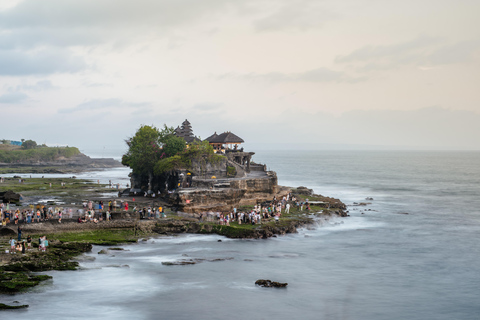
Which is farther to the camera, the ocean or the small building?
the small building

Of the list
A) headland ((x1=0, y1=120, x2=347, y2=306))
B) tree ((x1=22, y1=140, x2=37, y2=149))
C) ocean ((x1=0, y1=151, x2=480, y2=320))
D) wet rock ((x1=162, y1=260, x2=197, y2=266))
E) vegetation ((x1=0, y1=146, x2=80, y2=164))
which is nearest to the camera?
ocean ((x1=0, y1=151, x2=480, y2=320))

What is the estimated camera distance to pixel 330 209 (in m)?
58.8

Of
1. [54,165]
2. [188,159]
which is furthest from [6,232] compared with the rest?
[54,165]

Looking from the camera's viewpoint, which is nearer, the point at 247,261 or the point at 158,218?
the point at 247,261

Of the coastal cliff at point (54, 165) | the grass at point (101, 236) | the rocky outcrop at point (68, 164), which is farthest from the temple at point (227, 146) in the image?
the rocky outcrop at point (68, 164)

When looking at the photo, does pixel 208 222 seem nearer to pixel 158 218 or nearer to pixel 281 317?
pixel 158 218

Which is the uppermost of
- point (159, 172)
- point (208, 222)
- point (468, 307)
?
point (159, 172)

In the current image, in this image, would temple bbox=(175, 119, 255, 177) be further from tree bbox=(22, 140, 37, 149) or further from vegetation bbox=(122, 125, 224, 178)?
tree bbox=(22, 140, 37, 149)

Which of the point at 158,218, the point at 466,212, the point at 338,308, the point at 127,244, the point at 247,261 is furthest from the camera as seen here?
the point at 466,212

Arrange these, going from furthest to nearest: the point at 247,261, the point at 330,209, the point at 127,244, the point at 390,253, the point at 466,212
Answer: the point at 466,212
the point at 330,209
the point at 390,253
the point at 127,244
the point at 247,261

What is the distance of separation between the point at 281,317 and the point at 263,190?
126 feet

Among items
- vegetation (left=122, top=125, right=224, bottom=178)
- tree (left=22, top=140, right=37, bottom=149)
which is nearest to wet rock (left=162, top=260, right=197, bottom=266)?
vegetation (left=122, top=125, right=224, bottom=178)

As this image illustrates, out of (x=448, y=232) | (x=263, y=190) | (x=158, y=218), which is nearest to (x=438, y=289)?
(x=448, y=232)

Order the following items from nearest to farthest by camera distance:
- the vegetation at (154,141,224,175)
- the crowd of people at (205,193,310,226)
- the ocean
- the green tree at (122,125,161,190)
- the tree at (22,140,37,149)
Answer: the ocean < the crowd of people at (205,193,310,226) < the vegetation at (154,141,224,175) < the green tree at (122,125,161,190) < the tree at (22,140,37,149)
